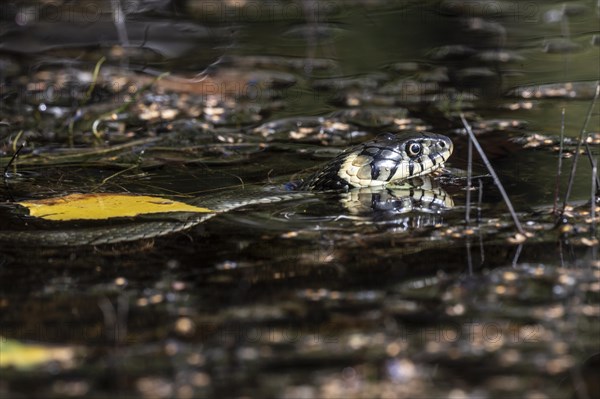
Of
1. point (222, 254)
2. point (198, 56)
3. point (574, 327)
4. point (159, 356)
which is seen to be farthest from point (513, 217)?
point (198, 56)

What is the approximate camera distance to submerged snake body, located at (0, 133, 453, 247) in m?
5.09

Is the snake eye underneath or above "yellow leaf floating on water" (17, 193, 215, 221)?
above

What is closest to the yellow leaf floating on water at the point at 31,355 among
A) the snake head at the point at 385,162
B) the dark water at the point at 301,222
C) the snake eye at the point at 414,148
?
the dark water at the point at 301,222

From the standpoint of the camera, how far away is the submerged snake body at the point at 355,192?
5086mm

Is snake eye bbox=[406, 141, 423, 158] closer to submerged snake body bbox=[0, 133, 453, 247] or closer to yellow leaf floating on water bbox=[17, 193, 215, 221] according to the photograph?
submerged snake body bbox=[0, 133, 453, 247]

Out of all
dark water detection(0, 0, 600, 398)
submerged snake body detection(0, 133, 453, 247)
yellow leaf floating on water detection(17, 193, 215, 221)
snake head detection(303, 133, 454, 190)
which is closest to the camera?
dark water detection(0, 0, 600, 398)

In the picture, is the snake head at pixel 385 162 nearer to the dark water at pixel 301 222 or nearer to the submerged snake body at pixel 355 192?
the submerged snake body at pixel 355 192

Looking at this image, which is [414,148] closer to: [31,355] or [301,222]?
[301,222]

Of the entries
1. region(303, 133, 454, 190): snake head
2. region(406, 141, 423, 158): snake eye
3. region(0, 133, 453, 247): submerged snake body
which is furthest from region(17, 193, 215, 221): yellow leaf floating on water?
region(406, 141, 423, 158): snake eye

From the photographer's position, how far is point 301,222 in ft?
17.1

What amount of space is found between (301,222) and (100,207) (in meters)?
1.19

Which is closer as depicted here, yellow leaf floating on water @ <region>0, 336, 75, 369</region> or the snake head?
yellow leaf floating on water @ <region>0, 336, 75, 369</region>

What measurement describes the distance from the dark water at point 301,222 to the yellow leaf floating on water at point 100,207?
169mm

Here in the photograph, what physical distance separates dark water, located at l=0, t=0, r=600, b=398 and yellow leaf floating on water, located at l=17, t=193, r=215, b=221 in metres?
0.17
